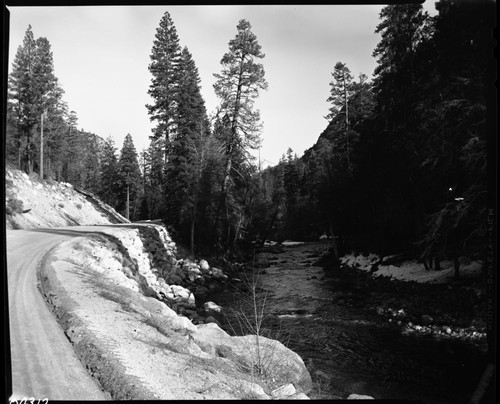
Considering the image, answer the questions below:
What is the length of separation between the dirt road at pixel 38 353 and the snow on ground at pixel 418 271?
183 inches

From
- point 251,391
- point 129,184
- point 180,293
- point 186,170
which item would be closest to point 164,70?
point 251,391

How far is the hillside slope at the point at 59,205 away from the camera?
1523 cm

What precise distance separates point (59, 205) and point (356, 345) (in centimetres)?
1728

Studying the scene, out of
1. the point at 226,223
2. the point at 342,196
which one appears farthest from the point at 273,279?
the point at 342,196

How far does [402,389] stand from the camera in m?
5.75

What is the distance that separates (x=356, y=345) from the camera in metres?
7.62

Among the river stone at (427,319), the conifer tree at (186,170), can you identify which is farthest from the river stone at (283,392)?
the conifer tree at (186,170)

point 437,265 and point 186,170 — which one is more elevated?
point 186,170

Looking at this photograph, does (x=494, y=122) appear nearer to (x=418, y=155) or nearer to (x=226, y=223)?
(x=418, y=155)

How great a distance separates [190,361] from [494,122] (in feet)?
15.4

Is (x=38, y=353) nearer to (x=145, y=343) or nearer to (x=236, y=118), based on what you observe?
(x=145, y=343)

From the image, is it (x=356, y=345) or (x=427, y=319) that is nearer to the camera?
(x=356, y=345)

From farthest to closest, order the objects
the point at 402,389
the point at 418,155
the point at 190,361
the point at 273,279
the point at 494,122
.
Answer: the point at 273,279 < the point at 402,389 < the point at 190,361 < the point at 418,155 < the point at 494,122

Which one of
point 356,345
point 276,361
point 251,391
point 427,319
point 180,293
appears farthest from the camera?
point 180,293
